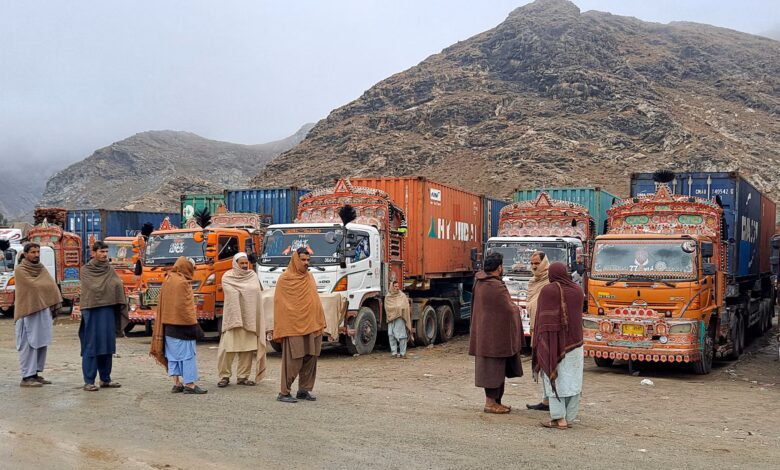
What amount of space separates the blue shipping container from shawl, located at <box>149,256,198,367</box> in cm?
949

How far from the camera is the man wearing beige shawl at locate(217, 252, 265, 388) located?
8836 mm

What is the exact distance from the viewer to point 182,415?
712 cm

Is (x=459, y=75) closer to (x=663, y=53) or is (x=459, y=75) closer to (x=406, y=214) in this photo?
(x=663, y=53)

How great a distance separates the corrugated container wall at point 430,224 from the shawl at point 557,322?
7791mm

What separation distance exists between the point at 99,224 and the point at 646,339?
71.4 feet

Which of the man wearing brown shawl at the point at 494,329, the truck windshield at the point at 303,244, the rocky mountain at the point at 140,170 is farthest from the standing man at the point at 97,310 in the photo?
the rocky mountain at the point at 140,170

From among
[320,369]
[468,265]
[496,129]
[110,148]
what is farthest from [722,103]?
[110,148]

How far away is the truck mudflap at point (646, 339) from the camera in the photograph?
34.7 feet

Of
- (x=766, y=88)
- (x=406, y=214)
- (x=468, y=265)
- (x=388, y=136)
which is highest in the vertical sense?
(x=766, y=88)

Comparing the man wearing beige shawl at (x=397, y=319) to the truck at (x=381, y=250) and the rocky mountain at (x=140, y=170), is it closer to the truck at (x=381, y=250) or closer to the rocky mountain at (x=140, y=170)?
the truck at (x=381, y=250)

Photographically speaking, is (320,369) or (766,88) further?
(766,88)

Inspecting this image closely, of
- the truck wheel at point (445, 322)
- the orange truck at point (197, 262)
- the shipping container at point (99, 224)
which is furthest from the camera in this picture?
the shipping container at point (99, 224)

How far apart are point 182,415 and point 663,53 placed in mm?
85701

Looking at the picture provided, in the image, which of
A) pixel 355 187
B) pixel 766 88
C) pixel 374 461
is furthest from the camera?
pixel 766 88
